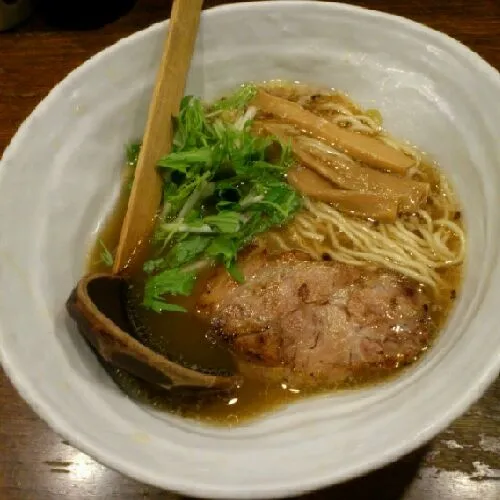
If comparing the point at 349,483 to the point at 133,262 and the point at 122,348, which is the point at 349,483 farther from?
the point at 133,262

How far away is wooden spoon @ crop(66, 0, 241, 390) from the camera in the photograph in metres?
1.55

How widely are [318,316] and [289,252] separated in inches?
10.5

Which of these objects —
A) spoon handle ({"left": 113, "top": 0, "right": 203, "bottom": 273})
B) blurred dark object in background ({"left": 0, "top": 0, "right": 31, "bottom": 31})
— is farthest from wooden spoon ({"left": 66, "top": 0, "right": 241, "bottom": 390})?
blurred dark object in background ({"left": 0, "top": 0, "right": 31, "bottom": 31})

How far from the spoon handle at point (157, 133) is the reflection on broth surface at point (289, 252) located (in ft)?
0.17

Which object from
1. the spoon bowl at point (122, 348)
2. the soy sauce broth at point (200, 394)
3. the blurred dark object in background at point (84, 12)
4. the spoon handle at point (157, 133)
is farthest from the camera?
the blurred dark object in background at point (84, 12)

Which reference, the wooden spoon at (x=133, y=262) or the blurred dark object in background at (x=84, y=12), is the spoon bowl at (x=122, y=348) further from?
the blurred dark object in background at (x=84, y=12)

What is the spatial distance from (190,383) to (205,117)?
111 cm

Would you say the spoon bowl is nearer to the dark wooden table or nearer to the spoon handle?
the spoon handle

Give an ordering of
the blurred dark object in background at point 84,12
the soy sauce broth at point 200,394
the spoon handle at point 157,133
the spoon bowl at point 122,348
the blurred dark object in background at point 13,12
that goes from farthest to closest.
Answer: the blurred dark object in background at point 84,12
the blurred dark object in background at point 13,12
the spoon handle at point 157,133
the soy sauce broth at point 200,394
the spoon bowl at point 122,348

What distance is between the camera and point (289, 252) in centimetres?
197

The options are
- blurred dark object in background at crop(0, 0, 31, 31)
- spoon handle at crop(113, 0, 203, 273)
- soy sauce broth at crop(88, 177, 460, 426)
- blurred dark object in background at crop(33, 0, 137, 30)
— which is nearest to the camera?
soy sauce broth at crop(88, 177, 460, 426)

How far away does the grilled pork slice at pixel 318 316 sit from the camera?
176 cm

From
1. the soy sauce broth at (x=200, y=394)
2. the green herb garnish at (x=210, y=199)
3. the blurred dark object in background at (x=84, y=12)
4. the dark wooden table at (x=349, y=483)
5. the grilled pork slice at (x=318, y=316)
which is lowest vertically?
the dark wooden table at (x=349, y=483)

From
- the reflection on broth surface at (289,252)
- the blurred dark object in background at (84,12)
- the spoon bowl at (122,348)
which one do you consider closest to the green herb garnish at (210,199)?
the reflection on broth surface at (289,252)
